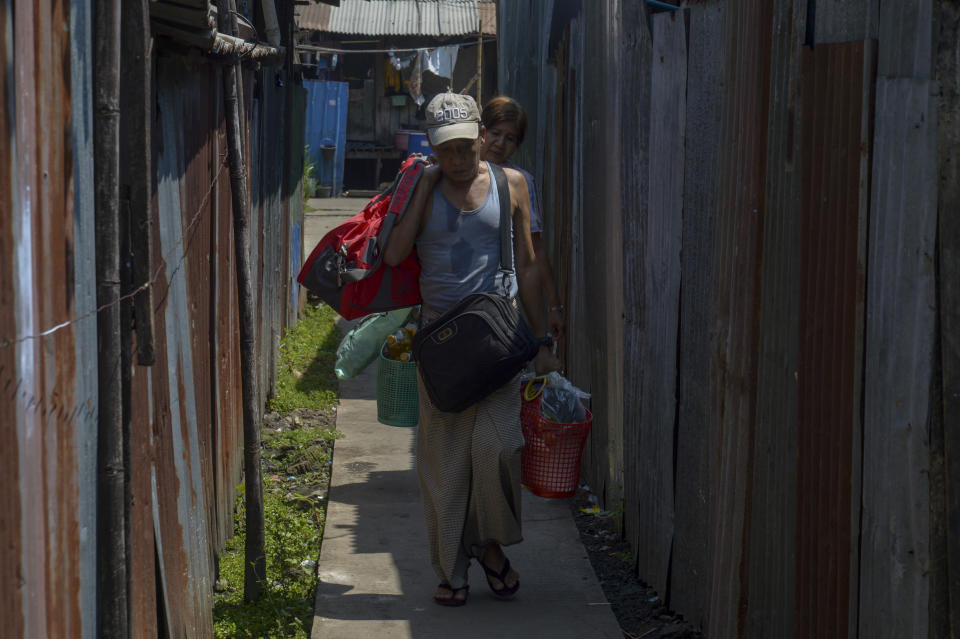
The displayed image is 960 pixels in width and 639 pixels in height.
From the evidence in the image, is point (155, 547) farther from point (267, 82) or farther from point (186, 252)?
point (267, 82)

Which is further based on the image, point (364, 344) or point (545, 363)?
point (364, 344)

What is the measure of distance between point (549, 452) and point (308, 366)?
15.0 feet

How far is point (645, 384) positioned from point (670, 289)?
1.73ft

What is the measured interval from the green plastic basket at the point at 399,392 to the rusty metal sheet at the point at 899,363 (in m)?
3.36

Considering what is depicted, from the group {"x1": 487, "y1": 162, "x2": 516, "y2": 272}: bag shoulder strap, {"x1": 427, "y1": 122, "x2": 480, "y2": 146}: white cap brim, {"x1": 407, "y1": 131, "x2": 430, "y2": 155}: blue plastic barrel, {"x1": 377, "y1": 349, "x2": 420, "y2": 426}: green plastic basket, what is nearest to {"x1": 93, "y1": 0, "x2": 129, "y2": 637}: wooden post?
{"x1": 427, "y1": 122, "x2": 480, "y2": 146}: white cap brim

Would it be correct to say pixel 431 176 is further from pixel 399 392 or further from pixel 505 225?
pixel 399 392

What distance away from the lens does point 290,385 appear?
819cm

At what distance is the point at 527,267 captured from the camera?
4781mm

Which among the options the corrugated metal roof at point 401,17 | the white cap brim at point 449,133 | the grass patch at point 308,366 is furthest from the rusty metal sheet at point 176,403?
the corrugated metal roof at point 401,17

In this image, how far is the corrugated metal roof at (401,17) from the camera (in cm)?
2252

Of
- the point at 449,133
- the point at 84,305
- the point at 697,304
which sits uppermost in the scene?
the point at 449,133

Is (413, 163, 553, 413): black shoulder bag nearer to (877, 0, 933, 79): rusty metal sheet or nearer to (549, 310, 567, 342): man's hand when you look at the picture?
(549, 310, 567, 342): man's hand

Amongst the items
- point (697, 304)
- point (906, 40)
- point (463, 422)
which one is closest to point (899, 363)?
point (906, 40)

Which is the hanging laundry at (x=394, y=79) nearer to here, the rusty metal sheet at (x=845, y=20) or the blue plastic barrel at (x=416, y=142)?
the blue plastic barrel at (x=416, y=142)
